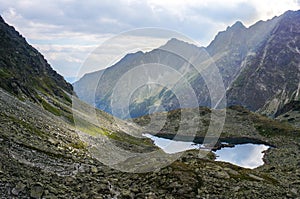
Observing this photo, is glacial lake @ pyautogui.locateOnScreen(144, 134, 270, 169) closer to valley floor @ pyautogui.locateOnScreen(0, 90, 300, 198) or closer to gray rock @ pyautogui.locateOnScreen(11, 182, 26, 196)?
valley floor @ pyautogui.locateOnScreen(0, 90, 300, 198)

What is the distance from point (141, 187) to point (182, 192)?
179 inches

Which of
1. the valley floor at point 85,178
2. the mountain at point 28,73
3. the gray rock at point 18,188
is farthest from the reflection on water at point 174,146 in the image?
the gray rock at point 18,188

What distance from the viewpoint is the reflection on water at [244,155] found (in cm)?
9584

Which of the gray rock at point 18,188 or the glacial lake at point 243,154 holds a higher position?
the glacial lake at point 243,154

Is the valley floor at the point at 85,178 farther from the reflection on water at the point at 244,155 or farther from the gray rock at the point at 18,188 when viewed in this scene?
the reflection on water at the point at 244,155

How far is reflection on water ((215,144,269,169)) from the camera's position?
95844 mm

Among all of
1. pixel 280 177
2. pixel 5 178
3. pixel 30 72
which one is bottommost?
pixel 5 178

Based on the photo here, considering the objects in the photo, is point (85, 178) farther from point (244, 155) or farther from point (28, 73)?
point (28, 73)

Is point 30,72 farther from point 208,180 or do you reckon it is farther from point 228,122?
point 208,180

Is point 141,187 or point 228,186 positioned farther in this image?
point 228,186

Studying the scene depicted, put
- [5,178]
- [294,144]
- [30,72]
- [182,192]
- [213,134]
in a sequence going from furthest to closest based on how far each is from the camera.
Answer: [213,134] → [30,72] → [294,144] → [182,192] → [5,178]

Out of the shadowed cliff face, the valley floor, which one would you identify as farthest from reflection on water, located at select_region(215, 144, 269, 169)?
the shadowed cliff face

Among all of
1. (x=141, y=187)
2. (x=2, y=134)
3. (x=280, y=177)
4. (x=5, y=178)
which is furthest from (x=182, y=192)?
(x=280, y=177)

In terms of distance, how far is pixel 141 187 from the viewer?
37250 millimetres
